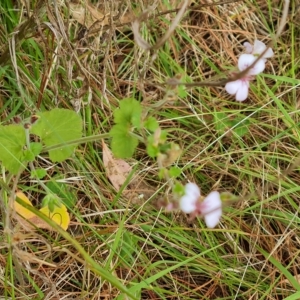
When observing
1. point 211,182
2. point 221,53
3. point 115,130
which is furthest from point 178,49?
point 115,130

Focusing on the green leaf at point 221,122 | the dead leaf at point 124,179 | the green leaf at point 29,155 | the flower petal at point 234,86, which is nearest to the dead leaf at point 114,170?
the dead leaf at point 124,179

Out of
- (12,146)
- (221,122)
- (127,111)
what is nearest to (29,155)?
(12,146)

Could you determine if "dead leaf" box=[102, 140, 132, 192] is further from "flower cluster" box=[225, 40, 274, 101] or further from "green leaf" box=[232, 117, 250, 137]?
"flower cluster" box=[225, 40, 274, 101]

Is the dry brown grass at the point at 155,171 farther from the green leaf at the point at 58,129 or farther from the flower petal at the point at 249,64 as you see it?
the flower petal at the point at 249,64

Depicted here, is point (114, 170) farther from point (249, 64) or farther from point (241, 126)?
point (249, 64)

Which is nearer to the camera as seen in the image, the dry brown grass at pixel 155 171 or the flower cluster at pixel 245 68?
the flower cluster at pixel 245 68

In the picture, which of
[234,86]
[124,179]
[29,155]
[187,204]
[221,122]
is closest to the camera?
[187,204]
